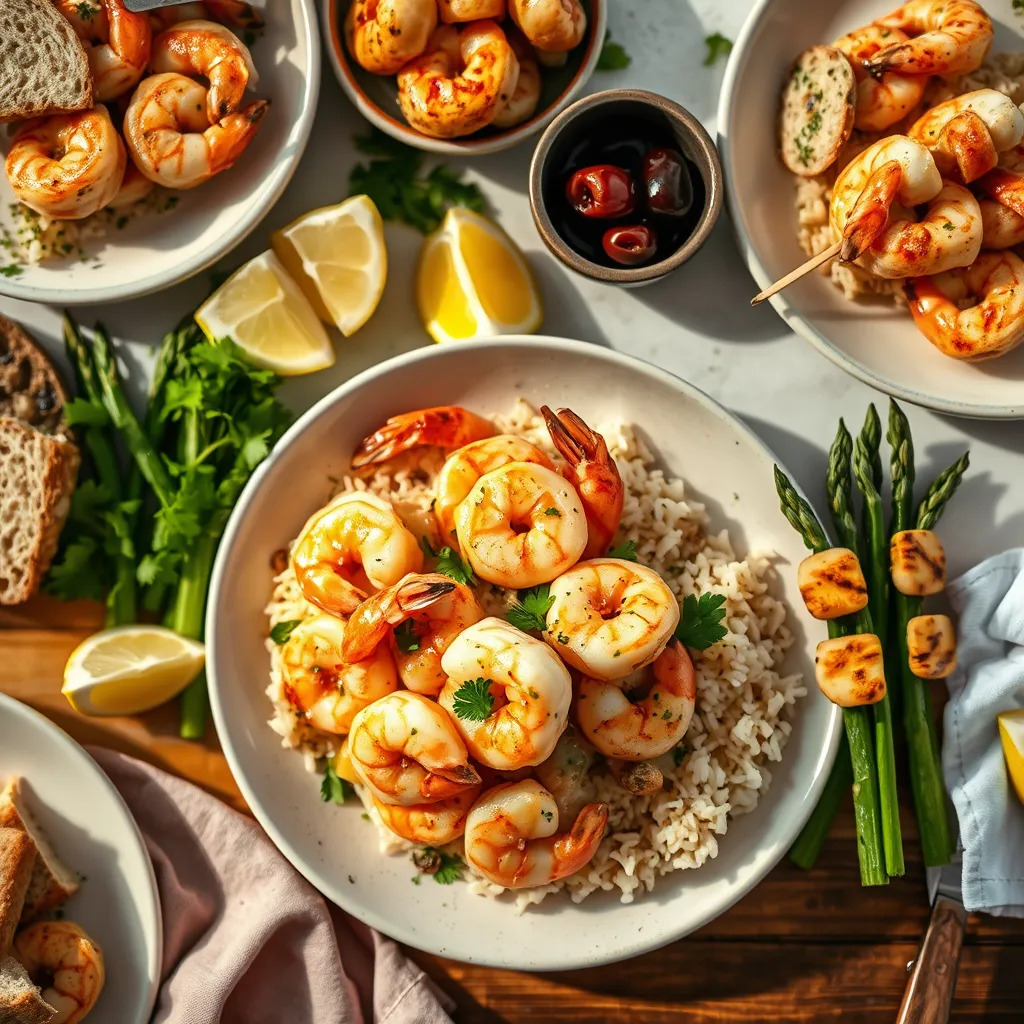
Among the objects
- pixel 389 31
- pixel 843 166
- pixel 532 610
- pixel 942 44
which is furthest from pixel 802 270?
pixel 389 31

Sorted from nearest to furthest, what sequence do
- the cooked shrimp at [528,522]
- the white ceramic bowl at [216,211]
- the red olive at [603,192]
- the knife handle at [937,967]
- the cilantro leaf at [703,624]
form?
1. the cooked shrimp at [528,522]
2. the cilantro leaf at [703,624]
3. the red olive at [603,192]
4. the white ceramic bowl at [216,211]
5. the knife handle at [937,967]

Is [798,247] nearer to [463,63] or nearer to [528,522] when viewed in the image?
[463,63]

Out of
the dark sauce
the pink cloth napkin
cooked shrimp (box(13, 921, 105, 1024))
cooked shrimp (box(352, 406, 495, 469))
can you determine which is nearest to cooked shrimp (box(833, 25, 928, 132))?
the dark sauce

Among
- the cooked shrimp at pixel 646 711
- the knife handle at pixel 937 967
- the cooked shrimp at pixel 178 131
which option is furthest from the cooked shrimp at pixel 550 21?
the knife handle at pixel 937 967

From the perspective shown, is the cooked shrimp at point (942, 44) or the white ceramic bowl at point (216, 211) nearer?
the cooked shrimp at point (942, 44)

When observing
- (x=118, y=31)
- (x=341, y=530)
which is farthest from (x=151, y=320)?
(x=341, y=530)

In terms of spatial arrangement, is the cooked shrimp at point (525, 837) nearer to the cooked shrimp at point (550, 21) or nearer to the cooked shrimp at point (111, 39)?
the cooked shrimp at point (550, 21)
